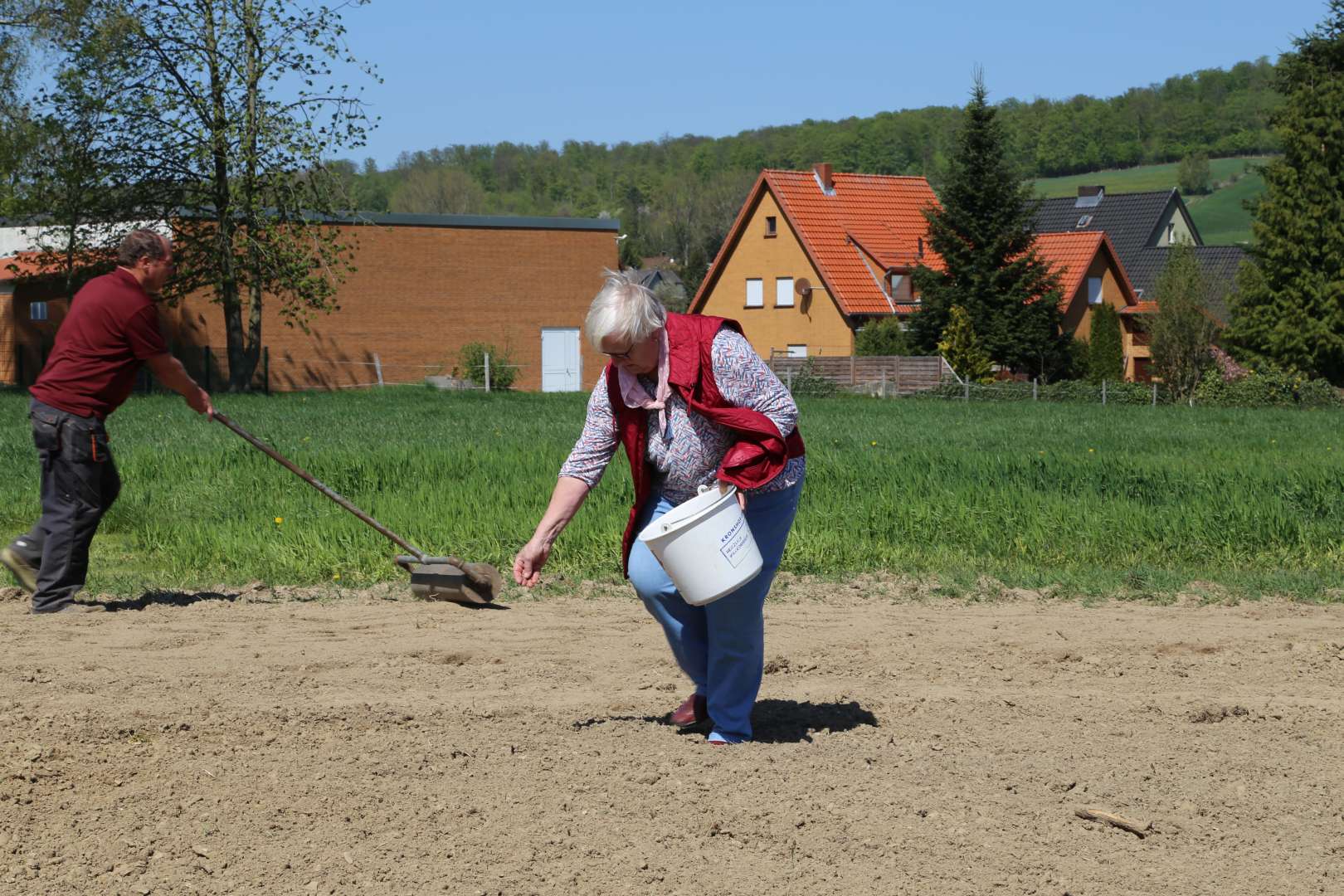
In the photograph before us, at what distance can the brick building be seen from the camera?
47062mm

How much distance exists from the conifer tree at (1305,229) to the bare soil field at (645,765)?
121ft

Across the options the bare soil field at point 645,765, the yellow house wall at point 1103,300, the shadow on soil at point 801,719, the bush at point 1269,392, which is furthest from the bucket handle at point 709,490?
the yellow house wall at point 1103,300

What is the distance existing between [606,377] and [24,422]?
68.4 ft

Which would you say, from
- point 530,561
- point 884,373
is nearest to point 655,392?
point 530,561

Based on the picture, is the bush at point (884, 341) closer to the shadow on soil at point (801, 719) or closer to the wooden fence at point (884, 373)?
the wooden fence at point (884, 373)

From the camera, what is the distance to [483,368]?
45.6 m

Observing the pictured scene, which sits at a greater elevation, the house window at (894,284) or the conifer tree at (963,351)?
the house window at (894,284)

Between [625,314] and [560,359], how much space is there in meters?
48.2

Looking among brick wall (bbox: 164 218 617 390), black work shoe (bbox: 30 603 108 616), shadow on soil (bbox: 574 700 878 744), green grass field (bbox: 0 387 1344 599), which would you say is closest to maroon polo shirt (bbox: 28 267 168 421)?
black work shoe (bbox: 30 603 108 616)

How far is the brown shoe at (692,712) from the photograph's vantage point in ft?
18.0

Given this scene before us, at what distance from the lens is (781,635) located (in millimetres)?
7477

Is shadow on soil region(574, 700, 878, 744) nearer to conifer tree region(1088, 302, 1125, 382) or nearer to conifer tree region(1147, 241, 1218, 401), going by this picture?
conifer tree region(1147, 241, 1218, 401)

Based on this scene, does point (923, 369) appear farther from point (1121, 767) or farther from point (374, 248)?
point (1121, 767)

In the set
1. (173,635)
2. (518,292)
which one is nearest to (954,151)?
(518,292)
